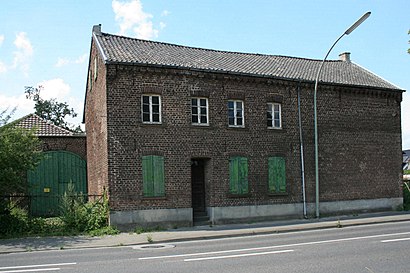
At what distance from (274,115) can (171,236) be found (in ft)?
29.3

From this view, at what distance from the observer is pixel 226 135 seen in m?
21.1

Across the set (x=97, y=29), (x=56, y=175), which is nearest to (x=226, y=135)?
(x=97, y=29)

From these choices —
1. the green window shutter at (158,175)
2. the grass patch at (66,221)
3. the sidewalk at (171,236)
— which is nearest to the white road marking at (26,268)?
the sidewalk at (171,236)

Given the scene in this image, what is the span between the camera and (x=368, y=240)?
13633mm

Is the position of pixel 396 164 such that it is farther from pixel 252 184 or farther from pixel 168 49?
pixel 168 49

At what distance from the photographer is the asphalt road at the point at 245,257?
32.0ft

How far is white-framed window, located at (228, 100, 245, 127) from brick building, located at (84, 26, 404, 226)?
0.16 ft

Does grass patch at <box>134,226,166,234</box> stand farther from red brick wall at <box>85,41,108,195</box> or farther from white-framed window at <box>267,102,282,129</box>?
white-framed window at <box>267,102,282,129</box>

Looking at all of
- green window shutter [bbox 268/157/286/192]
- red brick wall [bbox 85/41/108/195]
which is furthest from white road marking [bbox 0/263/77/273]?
green window shutter [bbox 268/157/286/192]

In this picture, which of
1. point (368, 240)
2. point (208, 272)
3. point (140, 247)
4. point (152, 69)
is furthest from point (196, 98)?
point (208, 272)

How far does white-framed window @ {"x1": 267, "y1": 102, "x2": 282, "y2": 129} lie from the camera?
2252 centimetres

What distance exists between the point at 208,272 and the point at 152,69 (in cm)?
1182

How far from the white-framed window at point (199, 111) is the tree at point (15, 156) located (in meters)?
6.68

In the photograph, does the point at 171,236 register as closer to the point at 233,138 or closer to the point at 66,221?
the point at 66,221
